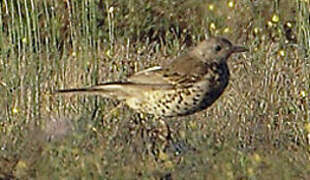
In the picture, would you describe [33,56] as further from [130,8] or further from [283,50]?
[130,8]

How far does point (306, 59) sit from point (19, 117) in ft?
8.27

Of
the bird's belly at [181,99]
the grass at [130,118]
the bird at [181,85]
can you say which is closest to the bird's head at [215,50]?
the bird at [181,85]

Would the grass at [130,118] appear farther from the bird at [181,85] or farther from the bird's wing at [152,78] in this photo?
the bird's wing at [152,78]

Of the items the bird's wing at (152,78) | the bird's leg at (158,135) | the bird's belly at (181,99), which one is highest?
the bird's wing at (152,78)

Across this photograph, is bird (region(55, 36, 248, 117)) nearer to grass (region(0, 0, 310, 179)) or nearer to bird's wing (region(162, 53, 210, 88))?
bird's wing (region(162, 53, 210, 88))

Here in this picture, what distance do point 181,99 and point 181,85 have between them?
0.35ft

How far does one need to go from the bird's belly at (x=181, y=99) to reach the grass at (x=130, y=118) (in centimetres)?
20

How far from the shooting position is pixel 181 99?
718cm

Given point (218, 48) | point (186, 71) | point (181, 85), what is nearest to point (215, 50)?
point (218, 48)

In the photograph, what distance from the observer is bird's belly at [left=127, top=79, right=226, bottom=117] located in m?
7.15

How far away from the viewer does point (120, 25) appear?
510 inches

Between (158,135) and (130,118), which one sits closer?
(158,135)

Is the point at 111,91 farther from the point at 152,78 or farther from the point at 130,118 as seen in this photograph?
the point at 130,118

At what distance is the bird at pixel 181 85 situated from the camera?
7.18 m
